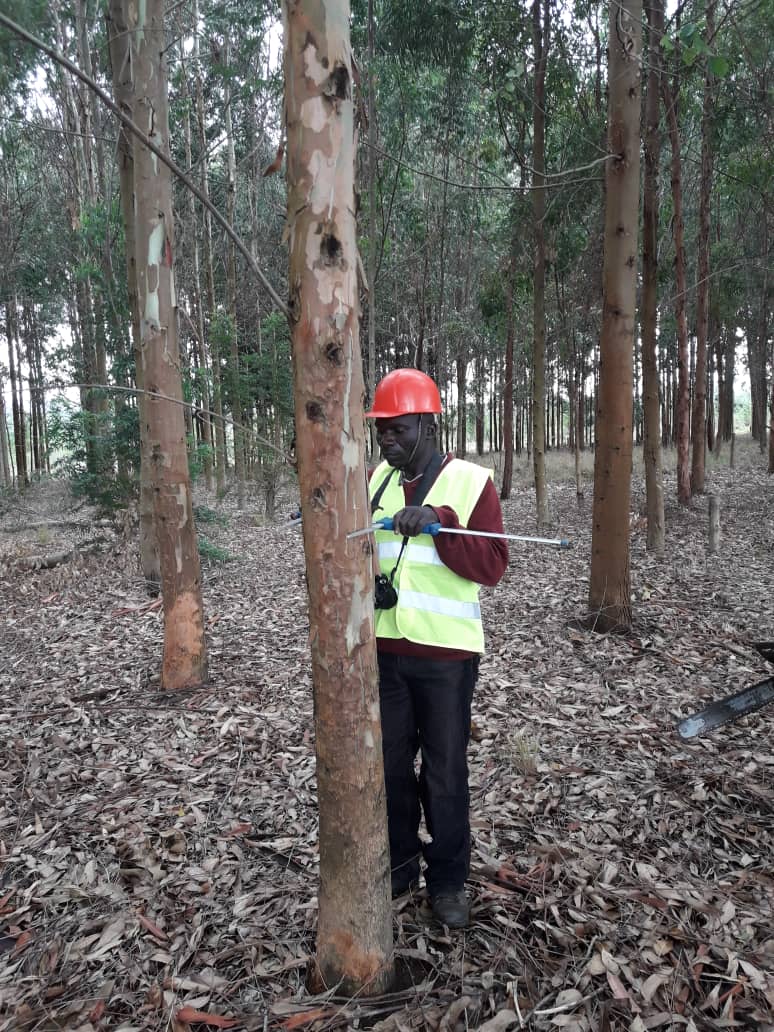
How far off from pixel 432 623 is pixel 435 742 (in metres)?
0.49

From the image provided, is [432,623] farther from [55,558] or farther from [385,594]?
[55,558]

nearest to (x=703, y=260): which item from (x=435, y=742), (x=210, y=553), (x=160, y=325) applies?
(x=210, y=553)

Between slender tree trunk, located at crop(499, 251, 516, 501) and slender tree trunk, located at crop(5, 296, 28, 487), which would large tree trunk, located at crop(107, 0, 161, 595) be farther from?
slender tree trunk, located at crop(5, 296, 28, 487)

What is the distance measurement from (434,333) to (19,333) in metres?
15.3

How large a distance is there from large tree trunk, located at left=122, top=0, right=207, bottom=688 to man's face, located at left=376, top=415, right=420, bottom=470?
269cm

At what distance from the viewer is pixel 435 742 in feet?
8.42

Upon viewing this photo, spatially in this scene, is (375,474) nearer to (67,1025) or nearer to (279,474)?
(67,1025)

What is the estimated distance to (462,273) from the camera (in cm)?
2031

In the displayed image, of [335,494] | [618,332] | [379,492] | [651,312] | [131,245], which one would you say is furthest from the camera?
[651,312]

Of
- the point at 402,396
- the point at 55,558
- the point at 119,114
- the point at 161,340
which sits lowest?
the point at 55,558

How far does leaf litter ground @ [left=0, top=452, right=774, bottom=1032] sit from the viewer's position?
2.23 meters

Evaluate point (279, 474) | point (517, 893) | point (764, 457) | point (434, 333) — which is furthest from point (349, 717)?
point (764, 457)

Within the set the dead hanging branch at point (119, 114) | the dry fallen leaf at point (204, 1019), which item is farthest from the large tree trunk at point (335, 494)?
the dry fallen leaf at point (204, 1019)

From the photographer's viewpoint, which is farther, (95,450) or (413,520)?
(95,450)
